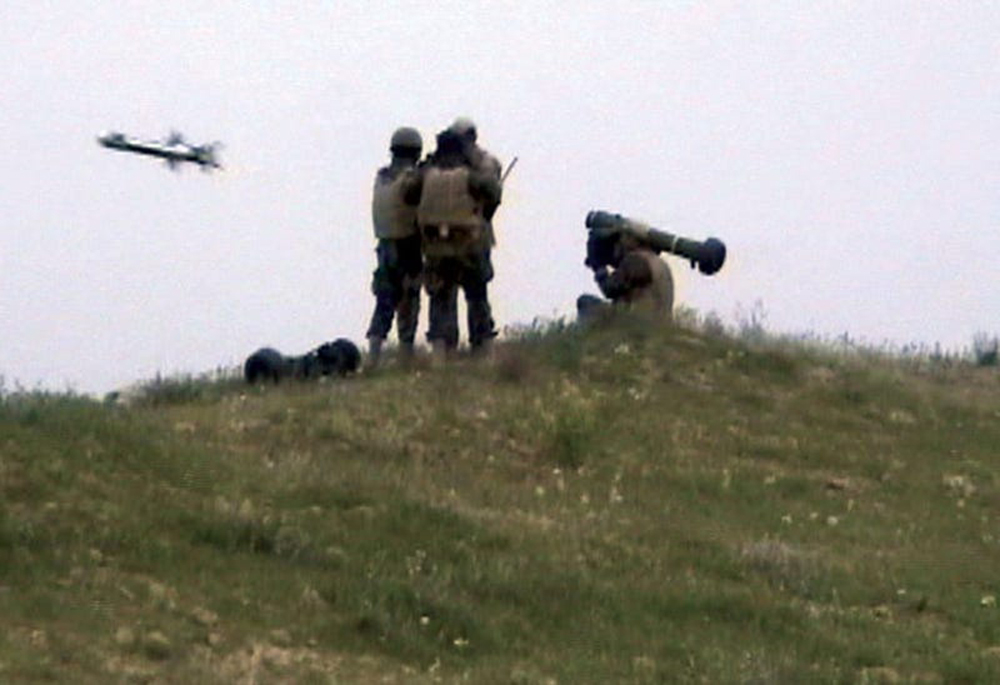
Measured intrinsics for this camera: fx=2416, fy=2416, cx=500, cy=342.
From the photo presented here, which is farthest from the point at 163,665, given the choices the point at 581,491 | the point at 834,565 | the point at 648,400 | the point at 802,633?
the point at 648,400

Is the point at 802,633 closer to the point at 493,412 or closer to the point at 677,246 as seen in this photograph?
the point at 493,412

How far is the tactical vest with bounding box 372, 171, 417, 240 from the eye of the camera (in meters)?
19.9

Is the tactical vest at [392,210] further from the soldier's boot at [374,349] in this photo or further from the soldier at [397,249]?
the soldier's boot at [374,349]

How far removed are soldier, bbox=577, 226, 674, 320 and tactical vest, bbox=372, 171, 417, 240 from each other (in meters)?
2.19

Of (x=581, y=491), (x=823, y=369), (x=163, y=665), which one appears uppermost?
(x=823, y=369)

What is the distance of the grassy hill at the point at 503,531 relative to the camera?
11.0 m

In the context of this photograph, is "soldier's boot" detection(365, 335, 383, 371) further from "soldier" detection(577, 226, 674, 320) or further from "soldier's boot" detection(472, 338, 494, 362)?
"soldier" detection(577, 226, 674, 320)

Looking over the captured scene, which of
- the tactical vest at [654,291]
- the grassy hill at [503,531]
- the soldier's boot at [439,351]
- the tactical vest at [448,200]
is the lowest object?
the grassy hill at [503,531]

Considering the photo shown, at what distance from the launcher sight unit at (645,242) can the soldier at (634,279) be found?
0.04ft

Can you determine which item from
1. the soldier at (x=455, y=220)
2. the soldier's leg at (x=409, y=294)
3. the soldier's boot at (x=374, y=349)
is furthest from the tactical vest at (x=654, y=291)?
the soldier's boot at (x=374, y=349)

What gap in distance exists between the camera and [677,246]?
71.8 feet

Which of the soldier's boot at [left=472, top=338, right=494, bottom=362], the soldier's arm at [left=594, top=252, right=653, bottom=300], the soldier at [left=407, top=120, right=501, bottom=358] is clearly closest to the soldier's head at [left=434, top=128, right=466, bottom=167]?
the soldier at [left=407, top=120, right=501, bottom=358]

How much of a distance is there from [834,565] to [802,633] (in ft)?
5.89

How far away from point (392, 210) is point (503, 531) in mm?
6971
